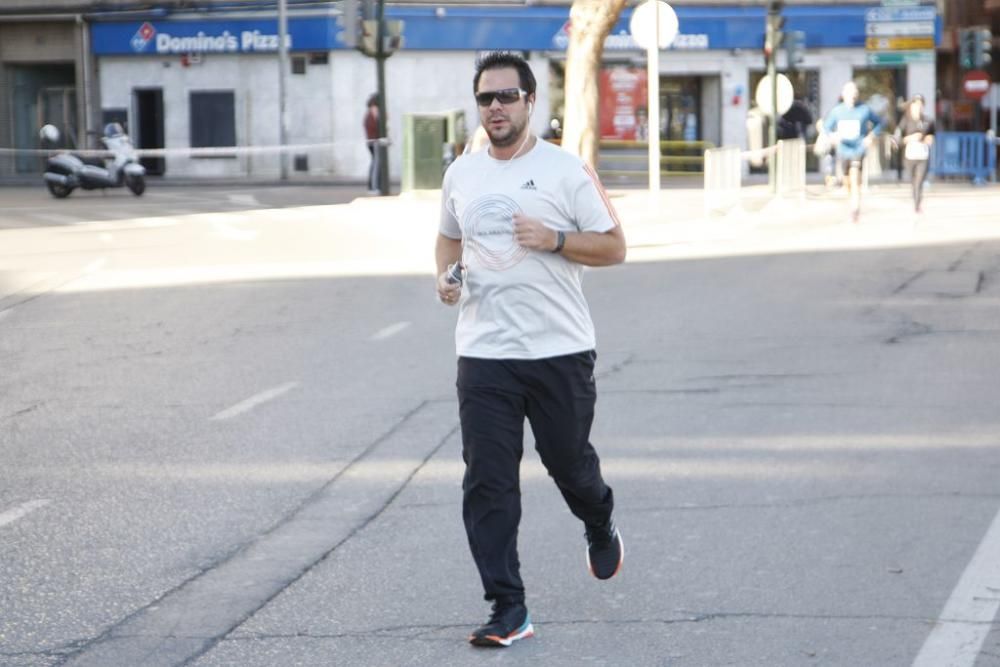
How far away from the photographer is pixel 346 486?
26.4 ft

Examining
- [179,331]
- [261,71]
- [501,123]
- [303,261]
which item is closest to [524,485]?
[501,123]

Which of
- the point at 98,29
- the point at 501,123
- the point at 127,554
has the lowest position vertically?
the point at 127,554

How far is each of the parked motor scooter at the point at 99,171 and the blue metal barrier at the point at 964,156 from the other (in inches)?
646

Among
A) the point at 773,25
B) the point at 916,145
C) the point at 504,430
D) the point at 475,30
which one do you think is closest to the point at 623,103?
the point at 475,30

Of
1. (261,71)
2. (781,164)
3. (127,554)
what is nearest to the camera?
(127,554)

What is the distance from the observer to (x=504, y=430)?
553 cm

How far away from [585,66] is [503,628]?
75.1ft

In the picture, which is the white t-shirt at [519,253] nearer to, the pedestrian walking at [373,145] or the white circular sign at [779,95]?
the white circular sign at [779,95]

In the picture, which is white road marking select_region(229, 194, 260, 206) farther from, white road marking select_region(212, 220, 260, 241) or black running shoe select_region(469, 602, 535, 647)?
black running shoe select_region(469, 602, 535, 647)

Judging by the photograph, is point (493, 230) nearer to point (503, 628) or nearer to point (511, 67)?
point (511, 67)

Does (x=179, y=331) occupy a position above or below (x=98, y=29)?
below

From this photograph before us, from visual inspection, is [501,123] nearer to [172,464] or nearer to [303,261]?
[172,464]

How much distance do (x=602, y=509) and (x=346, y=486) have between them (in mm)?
2395

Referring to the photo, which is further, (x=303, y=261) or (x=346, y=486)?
(x=303, y=261)
